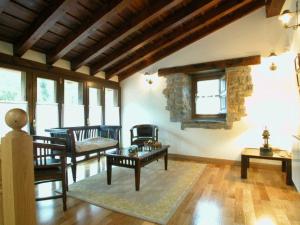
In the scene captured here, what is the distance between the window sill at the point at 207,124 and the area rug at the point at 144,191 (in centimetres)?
99

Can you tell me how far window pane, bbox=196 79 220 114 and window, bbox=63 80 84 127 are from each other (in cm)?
278

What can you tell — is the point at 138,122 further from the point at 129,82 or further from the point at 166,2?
the point at 166,2

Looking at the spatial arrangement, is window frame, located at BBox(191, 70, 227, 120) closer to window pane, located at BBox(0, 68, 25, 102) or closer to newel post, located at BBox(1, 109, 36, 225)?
window pane, located at BBox(0, 68, 25, 102)

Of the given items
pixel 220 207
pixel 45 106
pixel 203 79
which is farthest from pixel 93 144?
pixel 203 79

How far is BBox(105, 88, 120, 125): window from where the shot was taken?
16.6ft

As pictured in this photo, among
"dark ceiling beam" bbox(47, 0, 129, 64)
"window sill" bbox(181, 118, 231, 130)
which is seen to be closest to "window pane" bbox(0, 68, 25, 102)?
"dark ceiling beam" bbox(47, 0, 129, 64)

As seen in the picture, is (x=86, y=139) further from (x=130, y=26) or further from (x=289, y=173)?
(x=289, y=173)

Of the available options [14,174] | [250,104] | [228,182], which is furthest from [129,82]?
[14,174]

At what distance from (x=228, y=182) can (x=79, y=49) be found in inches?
143

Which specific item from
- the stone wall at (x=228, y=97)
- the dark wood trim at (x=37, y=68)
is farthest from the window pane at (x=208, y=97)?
the dark wood trim at (x=37, y=68)

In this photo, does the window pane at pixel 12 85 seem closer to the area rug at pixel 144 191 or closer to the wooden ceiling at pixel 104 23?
the wooden ceiling at pixel 104 23

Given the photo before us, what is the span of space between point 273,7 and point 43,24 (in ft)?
12.2

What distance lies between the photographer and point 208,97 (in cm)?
445

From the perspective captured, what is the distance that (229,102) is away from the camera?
3906 millimetres
